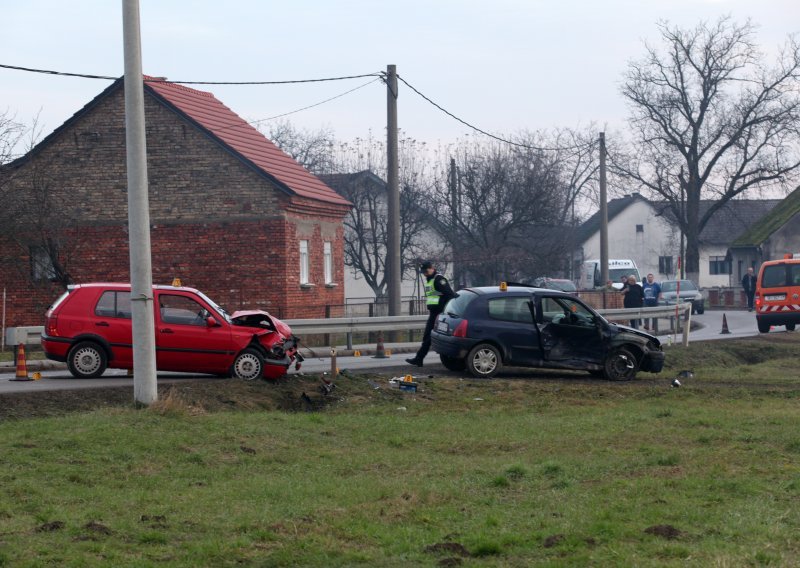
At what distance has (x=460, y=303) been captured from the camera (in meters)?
19.0

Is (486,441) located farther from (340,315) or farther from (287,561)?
(340,315)

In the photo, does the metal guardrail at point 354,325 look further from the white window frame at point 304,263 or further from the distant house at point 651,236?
the distant house at point 651,236

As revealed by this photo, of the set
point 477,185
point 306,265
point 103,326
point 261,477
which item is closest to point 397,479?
point 261,477

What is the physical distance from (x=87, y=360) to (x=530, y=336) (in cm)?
729

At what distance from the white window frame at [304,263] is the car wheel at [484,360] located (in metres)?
17.0

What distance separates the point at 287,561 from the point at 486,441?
19.1 ft

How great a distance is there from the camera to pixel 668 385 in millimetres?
18359

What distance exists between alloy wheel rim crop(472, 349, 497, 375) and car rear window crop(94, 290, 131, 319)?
5826 millimetres

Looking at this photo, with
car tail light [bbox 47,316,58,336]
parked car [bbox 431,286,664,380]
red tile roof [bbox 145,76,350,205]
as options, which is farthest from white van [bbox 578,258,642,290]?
car tail light [bbox 47,316,58,336]

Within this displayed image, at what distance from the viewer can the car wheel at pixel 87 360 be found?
17.0m

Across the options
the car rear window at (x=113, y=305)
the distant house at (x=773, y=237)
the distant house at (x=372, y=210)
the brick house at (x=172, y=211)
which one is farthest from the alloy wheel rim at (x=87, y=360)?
the distant house at (x=773, y=237)

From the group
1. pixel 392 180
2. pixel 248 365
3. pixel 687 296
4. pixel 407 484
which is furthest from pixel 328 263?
pixel 407 484

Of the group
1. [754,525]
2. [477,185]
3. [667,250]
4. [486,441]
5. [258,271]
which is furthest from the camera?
[667,250]

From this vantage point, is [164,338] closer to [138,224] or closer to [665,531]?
[138,224]
